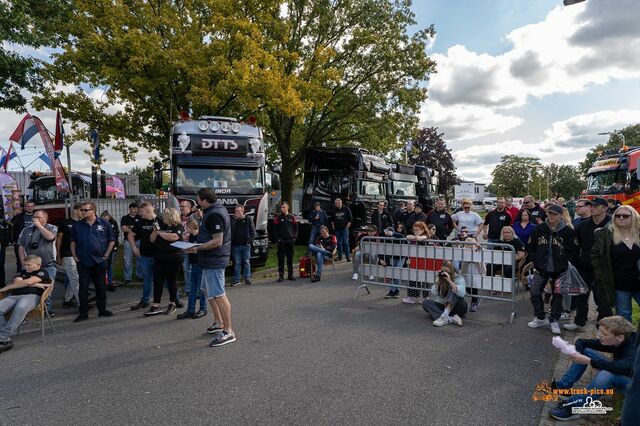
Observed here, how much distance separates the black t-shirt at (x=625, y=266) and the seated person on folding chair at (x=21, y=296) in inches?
282

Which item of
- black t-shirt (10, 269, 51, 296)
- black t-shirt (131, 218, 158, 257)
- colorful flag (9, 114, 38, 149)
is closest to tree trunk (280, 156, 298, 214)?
colorful flag (9, 114, 38, 149)

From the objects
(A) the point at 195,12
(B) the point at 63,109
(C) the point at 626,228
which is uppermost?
(A) the point at 195,12

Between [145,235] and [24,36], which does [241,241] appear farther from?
[24,36]

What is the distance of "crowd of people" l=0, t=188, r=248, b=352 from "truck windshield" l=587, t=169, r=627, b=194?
1961 cm

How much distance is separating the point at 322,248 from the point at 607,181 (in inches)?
682

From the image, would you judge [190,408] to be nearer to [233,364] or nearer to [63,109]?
[233,364]

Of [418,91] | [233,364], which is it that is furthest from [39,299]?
[418,91]

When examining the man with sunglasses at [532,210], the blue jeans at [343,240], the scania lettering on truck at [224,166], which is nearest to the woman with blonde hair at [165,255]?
the scania lettering on truck at [224,166]

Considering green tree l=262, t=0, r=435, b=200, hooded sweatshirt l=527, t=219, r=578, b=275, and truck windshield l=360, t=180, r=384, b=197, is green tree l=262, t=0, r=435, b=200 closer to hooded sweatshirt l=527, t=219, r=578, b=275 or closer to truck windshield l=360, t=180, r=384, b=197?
truck windshield l=360, t=180, r=384, b=197

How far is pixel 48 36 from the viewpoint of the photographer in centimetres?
1111

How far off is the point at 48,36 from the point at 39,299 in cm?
925

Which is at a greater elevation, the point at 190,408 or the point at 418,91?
the point at 418,91

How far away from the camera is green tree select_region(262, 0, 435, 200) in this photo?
53.9ft

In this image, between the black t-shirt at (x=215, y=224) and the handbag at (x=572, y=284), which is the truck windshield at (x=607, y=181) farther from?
the black t-shirt at (x=215, y=224)
